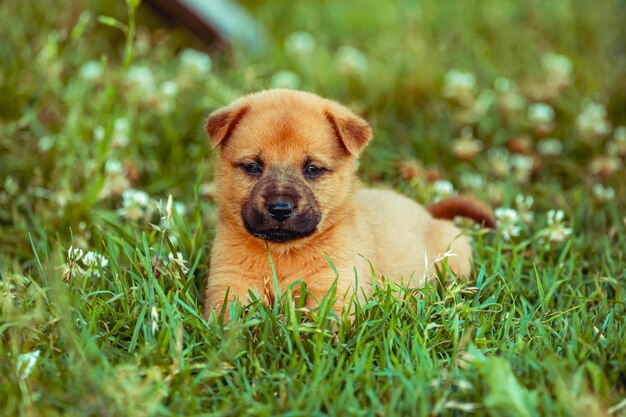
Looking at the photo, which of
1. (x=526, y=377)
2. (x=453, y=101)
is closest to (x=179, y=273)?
(x=526, y=377)

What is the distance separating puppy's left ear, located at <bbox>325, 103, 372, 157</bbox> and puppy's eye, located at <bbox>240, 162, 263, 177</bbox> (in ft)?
1.51

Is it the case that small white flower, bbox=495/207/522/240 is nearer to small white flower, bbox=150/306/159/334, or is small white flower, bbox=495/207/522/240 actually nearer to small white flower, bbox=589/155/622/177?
small white flower, bbox=589/155/622/177

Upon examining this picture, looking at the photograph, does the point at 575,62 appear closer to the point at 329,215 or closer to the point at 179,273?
the point at 329,215

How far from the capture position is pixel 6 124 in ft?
20.1

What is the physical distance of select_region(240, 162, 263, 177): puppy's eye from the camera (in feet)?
13.7

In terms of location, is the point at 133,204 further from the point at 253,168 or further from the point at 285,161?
the point at 285,161

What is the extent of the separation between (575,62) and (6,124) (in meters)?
5.39

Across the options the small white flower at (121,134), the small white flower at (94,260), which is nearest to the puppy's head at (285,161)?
the small white flower at (94,260)

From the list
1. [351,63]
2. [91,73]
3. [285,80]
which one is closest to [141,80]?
[91,73]

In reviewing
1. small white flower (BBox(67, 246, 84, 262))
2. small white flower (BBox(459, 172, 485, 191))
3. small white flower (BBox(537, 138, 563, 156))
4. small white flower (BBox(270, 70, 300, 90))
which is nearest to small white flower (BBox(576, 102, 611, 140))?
small white flower (BBox(537, 138, 563, 156))

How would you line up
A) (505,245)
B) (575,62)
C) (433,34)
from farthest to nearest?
(433,34), (575,62), (505,245)

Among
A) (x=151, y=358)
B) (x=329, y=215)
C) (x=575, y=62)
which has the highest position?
(x=575, y=62)

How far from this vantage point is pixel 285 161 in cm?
410

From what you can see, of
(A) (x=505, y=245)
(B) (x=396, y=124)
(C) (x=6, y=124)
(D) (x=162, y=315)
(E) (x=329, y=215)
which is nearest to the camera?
(D) (x=162, y=315)
